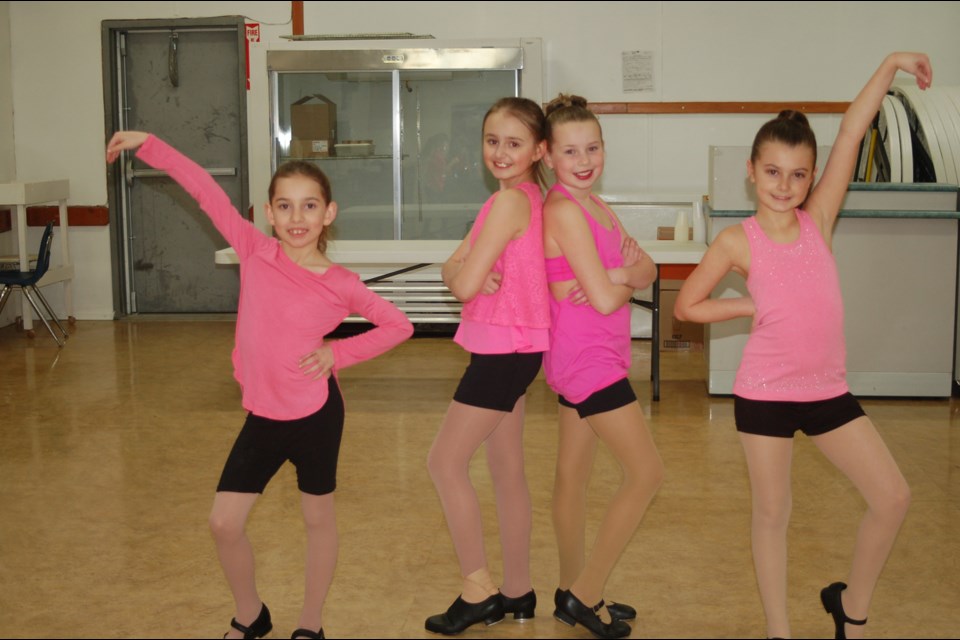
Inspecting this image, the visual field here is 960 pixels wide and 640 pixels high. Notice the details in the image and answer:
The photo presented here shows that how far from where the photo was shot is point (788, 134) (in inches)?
Answer: 106

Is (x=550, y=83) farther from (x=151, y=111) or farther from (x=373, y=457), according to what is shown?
(x=373, y=457)

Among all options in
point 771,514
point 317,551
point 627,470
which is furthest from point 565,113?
point 317,551

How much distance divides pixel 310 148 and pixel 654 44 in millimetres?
2622

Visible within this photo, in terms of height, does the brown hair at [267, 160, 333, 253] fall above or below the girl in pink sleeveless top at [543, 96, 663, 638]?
above

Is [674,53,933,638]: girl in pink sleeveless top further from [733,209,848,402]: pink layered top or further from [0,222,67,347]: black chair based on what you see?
[0,222,67,347]: black chair

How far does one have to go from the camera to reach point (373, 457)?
15.9ft

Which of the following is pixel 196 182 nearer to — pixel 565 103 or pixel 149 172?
pixel 565 103

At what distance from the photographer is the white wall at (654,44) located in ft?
26.9

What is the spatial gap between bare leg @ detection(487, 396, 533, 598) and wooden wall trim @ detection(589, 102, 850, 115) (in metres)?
5.59

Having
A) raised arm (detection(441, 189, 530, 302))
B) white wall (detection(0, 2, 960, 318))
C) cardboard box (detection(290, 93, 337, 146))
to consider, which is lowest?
raised arm (detection(441, 189, 530, 302))

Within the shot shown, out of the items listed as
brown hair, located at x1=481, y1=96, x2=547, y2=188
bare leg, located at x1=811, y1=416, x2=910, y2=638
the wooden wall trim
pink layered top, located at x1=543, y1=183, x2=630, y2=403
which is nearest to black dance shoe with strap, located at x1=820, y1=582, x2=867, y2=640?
bare leg, located at x1=811, y1=416, x2=910, y2=638

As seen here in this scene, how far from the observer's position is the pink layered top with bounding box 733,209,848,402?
2621mm

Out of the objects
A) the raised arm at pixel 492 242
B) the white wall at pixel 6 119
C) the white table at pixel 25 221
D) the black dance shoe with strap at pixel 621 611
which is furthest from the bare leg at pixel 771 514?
the white wall at pixel 6 119

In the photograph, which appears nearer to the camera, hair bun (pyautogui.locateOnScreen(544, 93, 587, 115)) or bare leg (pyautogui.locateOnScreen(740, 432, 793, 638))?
bare leg (pyautogui.locateOnScreen(740, 432, 793, 638))
